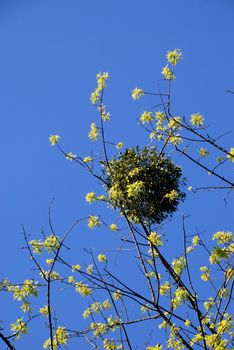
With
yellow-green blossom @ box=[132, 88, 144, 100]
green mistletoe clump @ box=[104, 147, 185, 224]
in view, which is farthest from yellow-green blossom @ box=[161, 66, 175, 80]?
green mistletoe clump @ box=[104, 147, 185, 224]

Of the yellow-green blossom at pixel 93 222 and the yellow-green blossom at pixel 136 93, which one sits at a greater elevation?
the yellow-green blossom at pixel 136 93

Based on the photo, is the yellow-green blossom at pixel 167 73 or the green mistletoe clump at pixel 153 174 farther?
the green mistletoe clump at pixel 153 174

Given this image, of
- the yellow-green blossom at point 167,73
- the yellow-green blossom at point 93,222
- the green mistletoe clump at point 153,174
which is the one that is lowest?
the yellow-green blossom at point 93,222

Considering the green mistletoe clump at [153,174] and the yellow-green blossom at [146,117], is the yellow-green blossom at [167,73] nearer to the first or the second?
the yellow-green blossom at [146,117]

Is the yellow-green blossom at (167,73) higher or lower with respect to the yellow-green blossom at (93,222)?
higher

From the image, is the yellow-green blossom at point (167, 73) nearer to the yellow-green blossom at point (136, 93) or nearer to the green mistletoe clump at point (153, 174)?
the yellow-green blossom at point (136, 93)

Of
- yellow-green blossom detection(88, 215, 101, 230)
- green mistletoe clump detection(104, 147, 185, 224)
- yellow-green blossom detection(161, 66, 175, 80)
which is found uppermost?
green mistletoe clump detection(104, 147, 185, 224)

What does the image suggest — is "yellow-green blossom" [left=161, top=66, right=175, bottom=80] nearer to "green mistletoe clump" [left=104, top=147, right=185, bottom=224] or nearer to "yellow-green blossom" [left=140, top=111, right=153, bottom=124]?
"yellow-green blossom" [left=140, top=111, right=153, bottom=124]

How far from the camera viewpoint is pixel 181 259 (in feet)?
14.9

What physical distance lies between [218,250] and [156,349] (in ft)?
2.71

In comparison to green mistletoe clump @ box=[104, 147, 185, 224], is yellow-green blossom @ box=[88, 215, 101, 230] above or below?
below

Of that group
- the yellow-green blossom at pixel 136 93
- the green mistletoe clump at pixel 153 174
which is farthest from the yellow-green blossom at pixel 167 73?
the green mistletoe clump at pixel 153 174

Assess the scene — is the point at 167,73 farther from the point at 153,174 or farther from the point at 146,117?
the point at 153,174

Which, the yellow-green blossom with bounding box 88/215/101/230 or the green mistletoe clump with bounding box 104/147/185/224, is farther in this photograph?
the green mistletoe clump with bounding box 104/147/185/224
